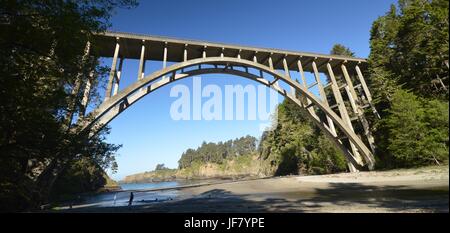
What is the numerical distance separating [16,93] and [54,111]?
237 cm

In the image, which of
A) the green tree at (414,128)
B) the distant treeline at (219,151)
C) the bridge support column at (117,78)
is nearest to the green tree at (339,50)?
the green tree at (414,128)

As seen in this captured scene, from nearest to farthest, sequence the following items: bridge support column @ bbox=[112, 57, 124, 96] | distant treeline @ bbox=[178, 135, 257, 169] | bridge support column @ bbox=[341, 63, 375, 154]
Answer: bridge support column @ bbox=[112, 57, 124, 96]
bridge support column @ bbox=[341, 63, 375, 154]
distant treeline @ bbox=[178, 135, 257, 169]

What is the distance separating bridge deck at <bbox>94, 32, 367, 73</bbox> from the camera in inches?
850

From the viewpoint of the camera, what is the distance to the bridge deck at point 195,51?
70.9ft

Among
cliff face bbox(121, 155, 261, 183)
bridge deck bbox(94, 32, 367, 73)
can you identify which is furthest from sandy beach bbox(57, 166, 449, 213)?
cliff face bbox(121, 155, 261, 183)

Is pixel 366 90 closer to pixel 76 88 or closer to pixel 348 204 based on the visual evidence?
pixel 348 204

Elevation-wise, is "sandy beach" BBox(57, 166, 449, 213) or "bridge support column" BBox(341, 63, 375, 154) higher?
"bridge support column" BBox(341, 63, 375, 154)

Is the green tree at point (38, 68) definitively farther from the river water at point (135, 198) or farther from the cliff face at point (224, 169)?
the cliff face at point (224, 169)

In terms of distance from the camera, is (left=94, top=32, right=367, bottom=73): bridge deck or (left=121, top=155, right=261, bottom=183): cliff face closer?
(left=94, top=32, right=367, bottom=73): bridge deck

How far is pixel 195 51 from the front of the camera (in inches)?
977

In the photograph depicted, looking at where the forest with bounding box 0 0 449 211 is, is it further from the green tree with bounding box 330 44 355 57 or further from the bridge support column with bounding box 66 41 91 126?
the green tree with bounding box 330 44 355 57

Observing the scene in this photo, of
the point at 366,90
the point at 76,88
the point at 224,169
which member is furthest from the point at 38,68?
the point at 224,169

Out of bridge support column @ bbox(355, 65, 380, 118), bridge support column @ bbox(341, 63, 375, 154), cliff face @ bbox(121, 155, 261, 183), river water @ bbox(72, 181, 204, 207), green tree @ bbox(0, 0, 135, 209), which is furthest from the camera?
cliff face @ bbox(121, 155, 261, 183)
